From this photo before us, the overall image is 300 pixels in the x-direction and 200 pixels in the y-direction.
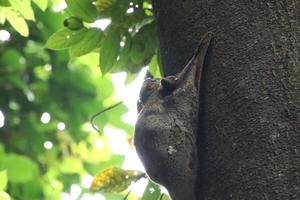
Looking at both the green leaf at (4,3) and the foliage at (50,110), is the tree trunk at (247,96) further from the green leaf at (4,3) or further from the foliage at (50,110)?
the foliage at (50,110)

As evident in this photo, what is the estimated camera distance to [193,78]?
1.02 meters

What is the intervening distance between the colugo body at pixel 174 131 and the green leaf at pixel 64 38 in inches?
22.3

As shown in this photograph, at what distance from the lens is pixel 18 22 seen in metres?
1.76

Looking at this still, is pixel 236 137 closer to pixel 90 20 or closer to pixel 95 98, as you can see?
pixel 90 20

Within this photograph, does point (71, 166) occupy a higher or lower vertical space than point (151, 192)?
lower

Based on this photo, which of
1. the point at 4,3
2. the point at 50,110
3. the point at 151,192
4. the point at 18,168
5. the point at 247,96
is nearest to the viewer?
the point at 247,96

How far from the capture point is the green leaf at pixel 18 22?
175 centimetres

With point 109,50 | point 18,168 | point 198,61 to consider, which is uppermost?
point 198,61

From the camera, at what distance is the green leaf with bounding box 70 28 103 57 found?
158 cm

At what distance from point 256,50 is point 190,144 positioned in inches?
7.0

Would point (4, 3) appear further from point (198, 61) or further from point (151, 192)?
point (198, 61)

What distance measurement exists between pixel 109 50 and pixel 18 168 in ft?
3.75

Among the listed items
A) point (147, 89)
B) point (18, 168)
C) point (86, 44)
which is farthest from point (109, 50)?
point (18, 168)

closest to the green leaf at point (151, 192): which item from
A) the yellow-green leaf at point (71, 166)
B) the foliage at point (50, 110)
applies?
the foliage at point (50, 110)
